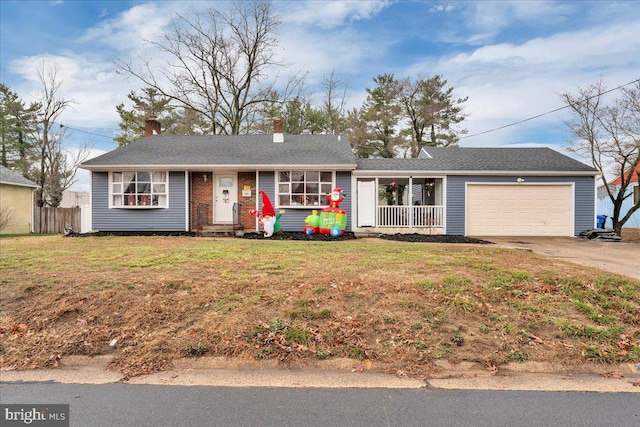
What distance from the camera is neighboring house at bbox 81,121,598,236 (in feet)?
46.0

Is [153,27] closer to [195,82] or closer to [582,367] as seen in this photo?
[195,82]

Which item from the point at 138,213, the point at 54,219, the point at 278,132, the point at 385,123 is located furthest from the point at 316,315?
the point at 385,123

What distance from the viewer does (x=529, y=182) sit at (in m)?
14.3

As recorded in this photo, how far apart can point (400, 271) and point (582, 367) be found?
2927 millimetres

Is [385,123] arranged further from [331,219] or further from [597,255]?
[597,255]

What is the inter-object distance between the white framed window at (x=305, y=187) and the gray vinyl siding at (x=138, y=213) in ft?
13.3

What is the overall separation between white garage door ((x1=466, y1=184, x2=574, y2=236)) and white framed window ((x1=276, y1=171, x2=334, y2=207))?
19.8 ft

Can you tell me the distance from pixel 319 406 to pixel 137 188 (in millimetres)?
13984

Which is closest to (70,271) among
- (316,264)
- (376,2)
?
(316,264)

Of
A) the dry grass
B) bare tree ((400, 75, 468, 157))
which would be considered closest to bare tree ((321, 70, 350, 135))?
bare tree ((400, 75, 468, 157))

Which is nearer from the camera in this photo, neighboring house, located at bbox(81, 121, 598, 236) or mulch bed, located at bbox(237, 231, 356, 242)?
mulch bed, located at bbox(237, 231, 356, 242)

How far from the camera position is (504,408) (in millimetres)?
2635
